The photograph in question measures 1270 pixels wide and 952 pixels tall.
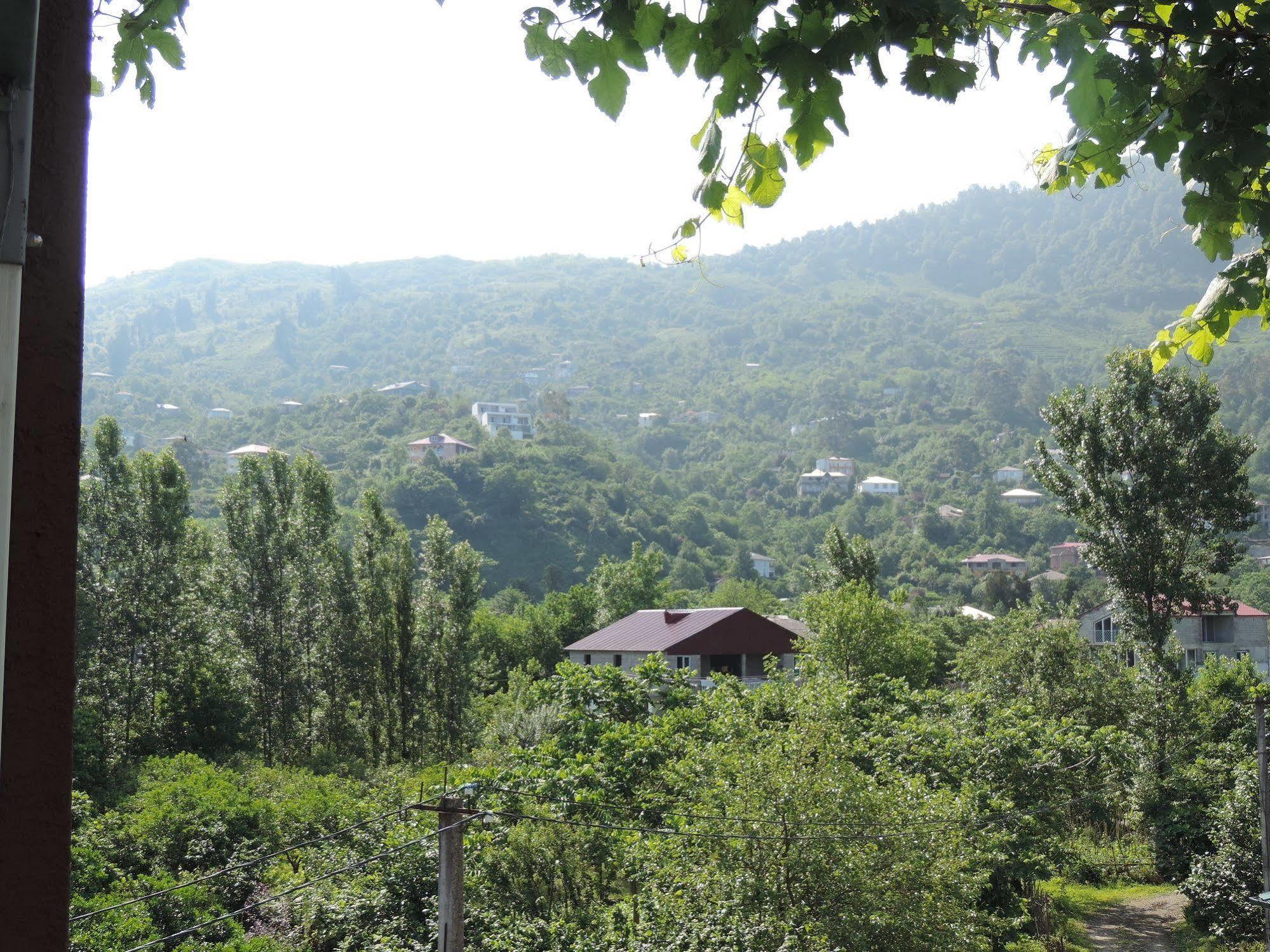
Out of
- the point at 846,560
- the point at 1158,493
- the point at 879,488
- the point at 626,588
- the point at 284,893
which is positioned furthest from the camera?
the point at 879,488

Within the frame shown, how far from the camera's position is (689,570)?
95500mm

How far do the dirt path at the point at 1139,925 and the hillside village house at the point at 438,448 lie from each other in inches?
3481

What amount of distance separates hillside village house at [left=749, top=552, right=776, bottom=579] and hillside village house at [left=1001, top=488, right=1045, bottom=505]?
117 ft

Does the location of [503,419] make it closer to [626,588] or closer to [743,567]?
[743,567]

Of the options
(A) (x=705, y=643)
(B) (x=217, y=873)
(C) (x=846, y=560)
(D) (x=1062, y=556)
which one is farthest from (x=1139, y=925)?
(D) (x=1062, y=556)

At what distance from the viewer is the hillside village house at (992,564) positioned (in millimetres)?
97938

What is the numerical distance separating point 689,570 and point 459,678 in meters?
62.1

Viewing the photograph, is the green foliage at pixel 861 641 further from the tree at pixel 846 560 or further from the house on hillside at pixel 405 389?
the house on hillside at pixel 405 389

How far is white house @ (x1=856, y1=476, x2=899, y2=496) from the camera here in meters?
134

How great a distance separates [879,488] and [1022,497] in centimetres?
1794

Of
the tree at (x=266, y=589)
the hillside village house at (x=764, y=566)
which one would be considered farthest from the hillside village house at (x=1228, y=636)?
the hillside village house at (x=764, y=566)

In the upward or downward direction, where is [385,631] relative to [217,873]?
upward

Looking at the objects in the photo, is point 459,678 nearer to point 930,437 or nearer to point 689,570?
point 689,570

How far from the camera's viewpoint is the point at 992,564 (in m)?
99.1
